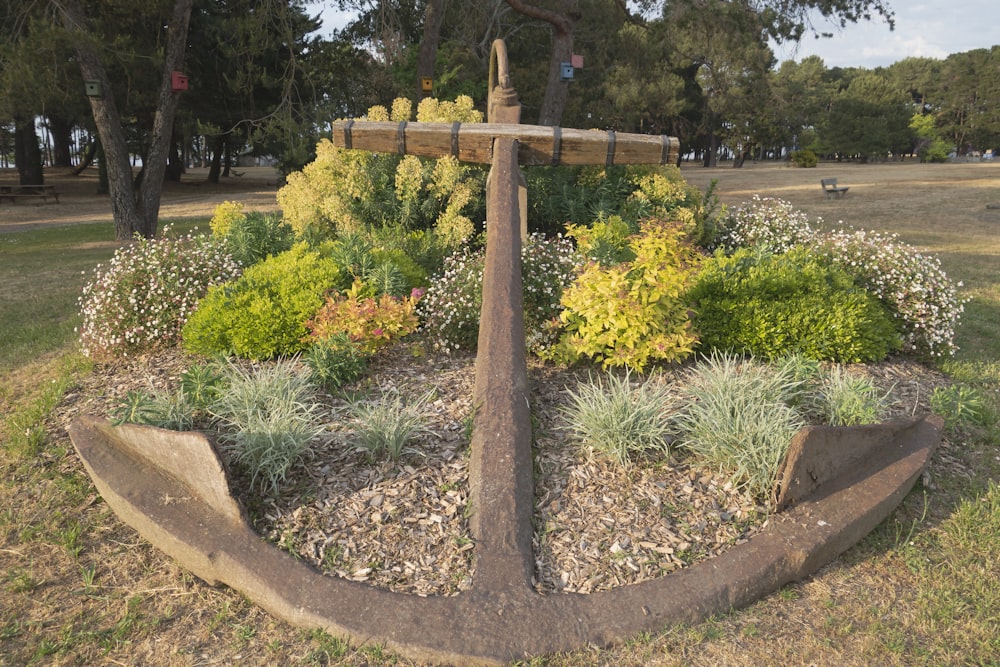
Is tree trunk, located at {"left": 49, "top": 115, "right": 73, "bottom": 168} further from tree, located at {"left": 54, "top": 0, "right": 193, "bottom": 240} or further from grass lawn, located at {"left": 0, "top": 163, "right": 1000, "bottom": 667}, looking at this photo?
grass lawn, located at {"left": 0, "top": 163, "right": 1000, "bottom": 667}

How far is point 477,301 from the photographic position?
15.6ft

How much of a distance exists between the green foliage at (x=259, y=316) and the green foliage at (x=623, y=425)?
7.36 ft

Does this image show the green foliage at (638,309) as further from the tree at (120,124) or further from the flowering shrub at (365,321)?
the tree at (120,124)

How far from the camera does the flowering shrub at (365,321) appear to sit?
4316mm

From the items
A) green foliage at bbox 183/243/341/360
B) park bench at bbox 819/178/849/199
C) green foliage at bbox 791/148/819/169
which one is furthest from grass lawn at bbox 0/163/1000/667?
green foliage at bbox 791/148/819/169

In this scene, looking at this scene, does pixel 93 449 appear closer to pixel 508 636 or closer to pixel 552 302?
pixel 508 636

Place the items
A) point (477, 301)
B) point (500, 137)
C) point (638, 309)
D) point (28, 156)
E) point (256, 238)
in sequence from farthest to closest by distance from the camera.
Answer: point (28, 156) → point (256, 238) → point (500, 137) → point (477, 301) → point (638, 309)

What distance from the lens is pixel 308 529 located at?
276 cm

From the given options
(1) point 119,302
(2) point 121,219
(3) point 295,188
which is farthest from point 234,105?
(1) point 119,302

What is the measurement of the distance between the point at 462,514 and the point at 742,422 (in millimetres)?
1495

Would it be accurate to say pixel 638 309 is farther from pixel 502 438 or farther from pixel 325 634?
pixel 325 634

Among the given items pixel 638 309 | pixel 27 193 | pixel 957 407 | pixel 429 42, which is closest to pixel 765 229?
pixel 957 407

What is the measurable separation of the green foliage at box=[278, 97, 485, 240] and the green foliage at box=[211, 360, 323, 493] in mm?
3376

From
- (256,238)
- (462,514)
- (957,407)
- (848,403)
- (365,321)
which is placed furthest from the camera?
(256,238)
